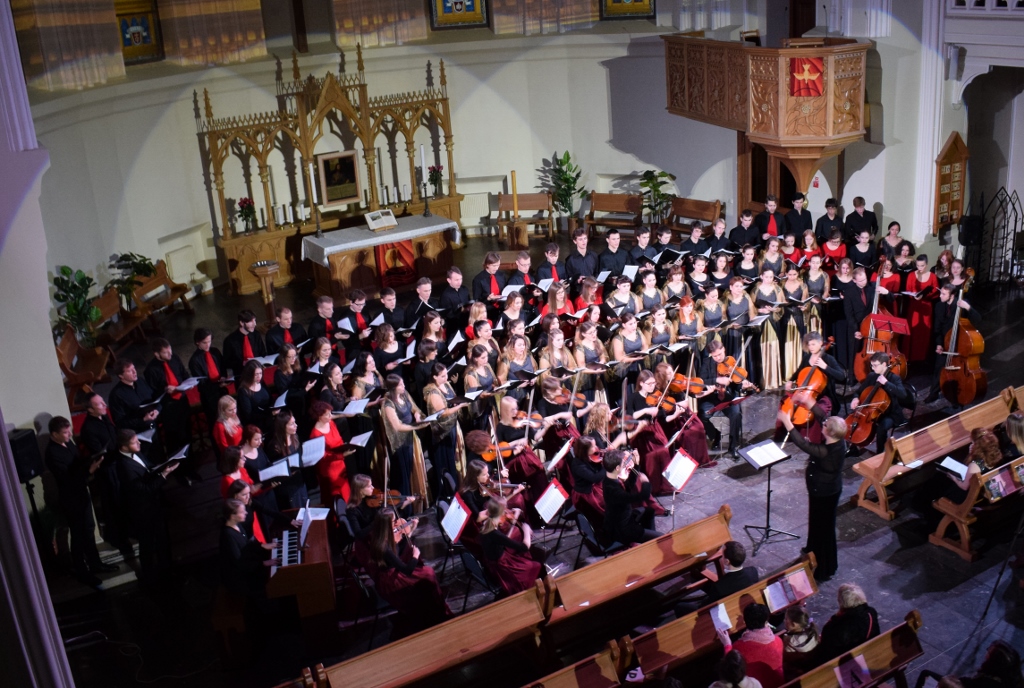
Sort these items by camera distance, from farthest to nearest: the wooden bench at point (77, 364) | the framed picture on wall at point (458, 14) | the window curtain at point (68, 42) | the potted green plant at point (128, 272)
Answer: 1. the framed picture on wall at point (458, 14)
2. the potted green plant at point (128, 272)
3. the window curtain at point (68, 42)
4. the wooden bench at point (77, 364)

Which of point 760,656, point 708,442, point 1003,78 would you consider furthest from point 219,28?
point 760,656

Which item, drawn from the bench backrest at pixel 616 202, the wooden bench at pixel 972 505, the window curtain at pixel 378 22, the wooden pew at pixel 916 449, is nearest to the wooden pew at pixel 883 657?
the wooden bench at pixel 972 505

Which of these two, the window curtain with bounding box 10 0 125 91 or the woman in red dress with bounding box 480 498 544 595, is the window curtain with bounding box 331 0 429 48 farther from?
the woman in red dress with bounding box 480 498 544 595

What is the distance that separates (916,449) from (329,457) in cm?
544

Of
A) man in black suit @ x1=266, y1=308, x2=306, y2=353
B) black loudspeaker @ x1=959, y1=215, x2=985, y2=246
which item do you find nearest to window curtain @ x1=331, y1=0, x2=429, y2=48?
man in black suit @ x1=266, y1=308, x2=306, y2=353

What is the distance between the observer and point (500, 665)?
24.9 ft

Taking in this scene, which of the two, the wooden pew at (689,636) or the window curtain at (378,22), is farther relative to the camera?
the window curtain at (378,22)

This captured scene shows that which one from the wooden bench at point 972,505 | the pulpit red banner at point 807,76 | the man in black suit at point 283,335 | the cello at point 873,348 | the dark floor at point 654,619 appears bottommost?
the dark floor at point 654,619

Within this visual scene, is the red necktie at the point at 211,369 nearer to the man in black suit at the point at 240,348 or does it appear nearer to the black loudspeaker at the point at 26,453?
the man in black suit at the point at 240,348

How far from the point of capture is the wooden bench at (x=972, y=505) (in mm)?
8258

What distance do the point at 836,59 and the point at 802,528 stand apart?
6551 mm

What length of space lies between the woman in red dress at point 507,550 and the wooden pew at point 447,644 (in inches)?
25.3

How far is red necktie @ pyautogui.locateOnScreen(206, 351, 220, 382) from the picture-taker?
34.5 feet

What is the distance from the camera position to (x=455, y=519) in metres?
7.76
